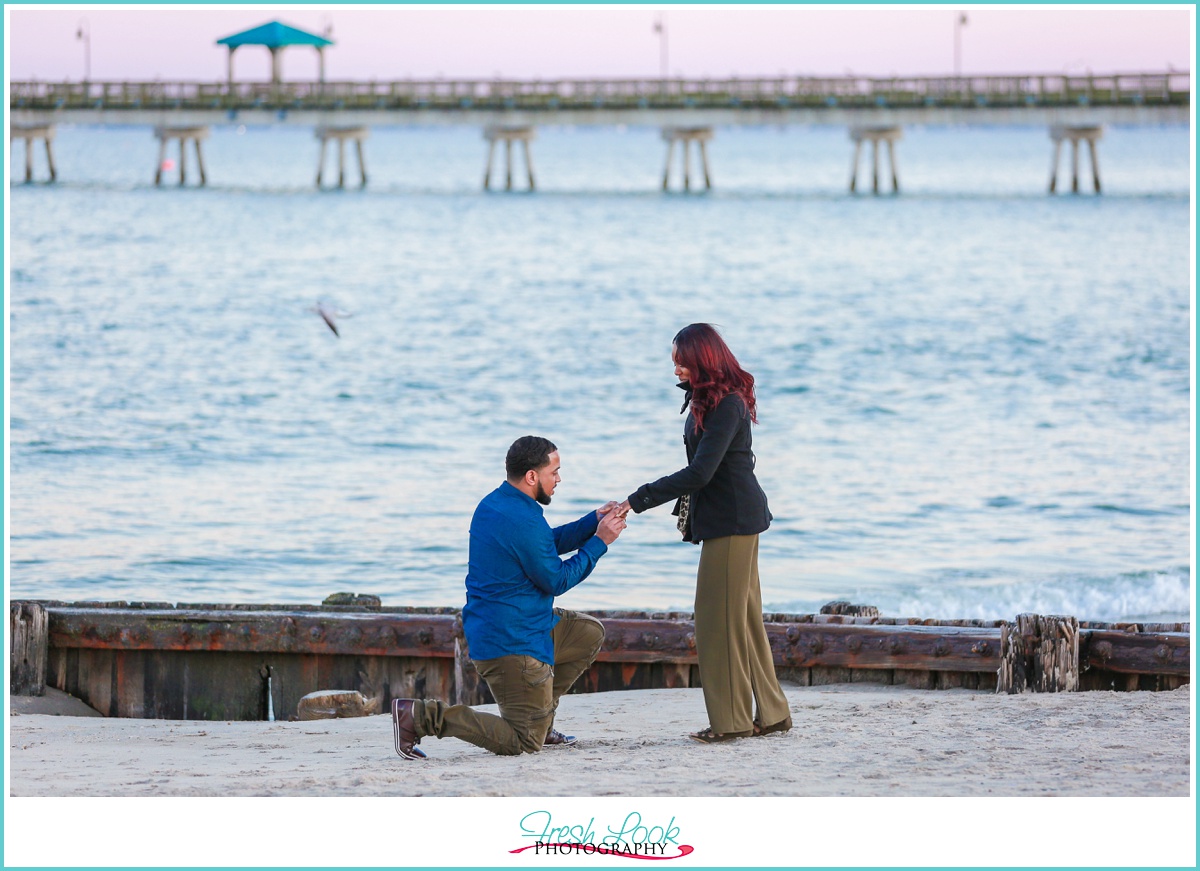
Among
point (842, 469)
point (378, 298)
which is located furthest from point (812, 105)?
point (842, 469)

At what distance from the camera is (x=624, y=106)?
211 feet

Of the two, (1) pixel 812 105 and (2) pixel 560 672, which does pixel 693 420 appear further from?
(1) pixel 812 105

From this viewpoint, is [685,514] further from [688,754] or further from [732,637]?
[688,754]

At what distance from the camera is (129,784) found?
17.6 feet

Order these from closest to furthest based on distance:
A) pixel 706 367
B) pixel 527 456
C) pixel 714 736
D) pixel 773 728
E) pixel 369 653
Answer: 1. pixel 527 456
2. pixel 706 367
3. pixel 714 736
4. pixel 773 728
5. pixel 369 653

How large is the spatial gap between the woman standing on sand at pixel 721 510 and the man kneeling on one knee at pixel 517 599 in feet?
1.05

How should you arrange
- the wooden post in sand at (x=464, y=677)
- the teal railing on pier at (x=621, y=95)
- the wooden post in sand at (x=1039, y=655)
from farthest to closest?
the teal railing on pier at (x=621, y=95), the wooden post in sand at (x=464, y=677), the wooden post in sand at (x=1039, y=655)

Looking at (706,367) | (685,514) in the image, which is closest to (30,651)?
(685,514)

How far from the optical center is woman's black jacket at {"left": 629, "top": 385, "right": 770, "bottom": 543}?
5570mm

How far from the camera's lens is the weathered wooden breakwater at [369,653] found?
6922 mm

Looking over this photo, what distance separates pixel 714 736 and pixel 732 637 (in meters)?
0.45

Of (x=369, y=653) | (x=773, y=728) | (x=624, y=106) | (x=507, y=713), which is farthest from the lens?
(x=624, y=106)

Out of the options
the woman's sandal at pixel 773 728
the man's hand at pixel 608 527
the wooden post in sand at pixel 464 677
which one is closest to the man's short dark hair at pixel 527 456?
the man's hand at pixel 608 527

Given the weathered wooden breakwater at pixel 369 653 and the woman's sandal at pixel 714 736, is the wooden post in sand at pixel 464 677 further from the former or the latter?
the woman's sandal at pixel 714 736
